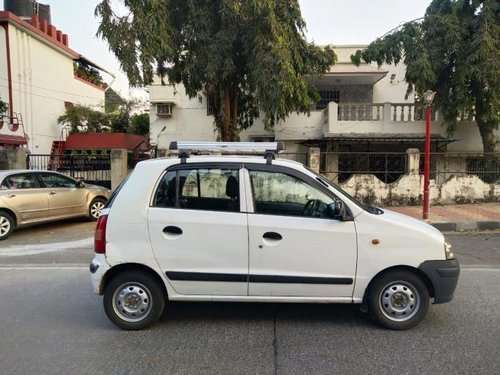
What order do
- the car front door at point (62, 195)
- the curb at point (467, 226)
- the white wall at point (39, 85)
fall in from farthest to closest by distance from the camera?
the white wall at point (39, 85) < the curb at point (467, 226) < the car front door at point (62, 195)

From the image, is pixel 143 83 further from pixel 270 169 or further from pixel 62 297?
pixel 270 169

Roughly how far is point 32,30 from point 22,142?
20.7 feet

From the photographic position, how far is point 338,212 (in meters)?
4.09

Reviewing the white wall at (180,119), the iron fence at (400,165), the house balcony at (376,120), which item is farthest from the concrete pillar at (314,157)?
the white wall at (180,119)

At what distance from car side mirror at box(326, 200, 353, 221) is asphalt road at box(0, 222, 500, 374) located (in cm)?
111

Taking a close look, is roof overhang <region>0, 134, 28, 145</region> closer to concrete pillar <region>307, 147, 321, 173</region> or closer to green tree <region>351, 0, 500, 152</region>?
concrete pillar <region>307, 147, 321, 173</region>

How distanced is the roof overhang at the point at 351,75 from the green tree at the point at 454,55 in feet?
7.97

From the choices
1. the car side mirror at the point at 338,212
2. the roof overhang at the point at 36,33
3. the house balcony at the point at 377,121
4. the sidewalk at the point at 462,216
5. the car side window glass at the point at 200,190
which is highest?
the roof overhang at the point at 36,33

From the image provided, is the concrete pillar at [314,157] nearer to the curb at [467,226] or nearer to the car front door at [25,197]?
the curb at [467,226]

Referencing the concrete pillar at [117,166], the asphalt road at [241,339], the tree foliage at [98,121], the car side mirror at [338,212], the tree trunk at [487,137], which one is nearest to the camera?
the asphalt road at [241,339]

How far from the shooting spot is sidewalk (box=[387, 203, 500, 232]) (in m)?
10.3

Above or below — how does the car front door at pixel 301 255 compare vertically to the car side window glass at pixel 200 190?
below

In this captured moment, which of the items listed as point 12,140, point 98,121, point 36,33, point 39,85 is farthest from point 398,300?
point 39,85

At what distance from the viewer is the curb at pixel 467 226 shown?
1026 centimetres
